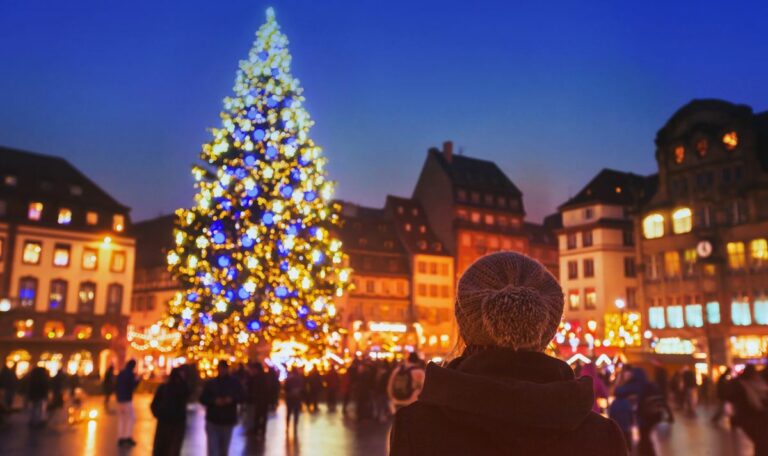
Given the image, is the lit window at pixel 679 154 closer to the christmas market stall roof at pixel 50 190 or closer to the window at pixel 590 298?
the window at pixel 590 298

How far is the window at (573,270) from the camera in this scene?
7325cm

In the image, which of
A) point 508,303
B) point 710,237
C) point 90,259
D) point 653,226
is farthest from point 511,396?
point 90,259

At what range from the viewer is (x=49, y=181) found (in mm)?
65000

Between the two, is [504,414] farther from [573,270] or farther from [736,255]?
[573,270]

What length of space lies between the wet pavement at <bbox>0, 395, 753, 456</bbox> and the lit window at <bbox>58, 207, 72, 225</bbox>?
39.4 metres

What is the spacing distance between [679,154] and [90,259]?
47.3 metres

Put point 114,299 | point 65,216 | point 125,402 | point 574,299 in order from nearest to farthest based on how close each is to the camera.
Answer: point 125,402, point 65,216, point 114,299, point 574,299

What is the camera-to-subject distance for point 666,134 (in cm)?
5841

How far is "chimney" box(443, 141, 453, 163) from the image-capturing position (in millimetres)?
87062

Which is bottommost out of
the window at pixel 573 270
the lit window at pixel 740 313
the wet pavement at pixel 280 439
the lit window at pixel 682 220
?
the wet pavement at pixel 280 439

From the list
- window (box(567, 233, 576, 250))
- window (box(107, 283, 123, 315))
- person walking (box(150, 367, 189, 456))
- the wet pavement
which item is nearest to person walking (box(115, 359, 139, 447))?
the wet pavement

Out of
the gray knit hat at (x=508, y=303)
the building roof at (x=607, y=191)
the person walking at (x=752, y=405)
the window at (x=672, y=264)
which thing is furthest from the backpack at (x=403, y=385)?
the building roof at (x=607, y=191)

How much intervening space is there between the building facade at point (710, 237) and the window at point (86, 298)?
144ft

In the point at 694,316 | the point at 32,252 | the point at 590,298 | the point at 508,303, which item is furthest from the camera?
the point at 590,298
